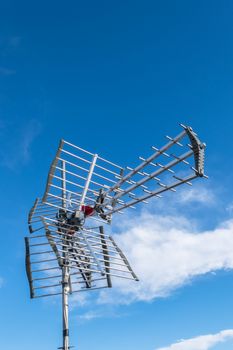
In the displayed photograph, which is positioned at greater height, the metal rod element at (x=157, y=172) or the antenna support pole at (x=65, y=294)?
the metal rod element at (x=157, y=172)

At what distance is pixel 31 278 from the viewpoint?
11.3 metres

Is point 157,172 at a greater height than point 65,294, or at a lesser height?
greater

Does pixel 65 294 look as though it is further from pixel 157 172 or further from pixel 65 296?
pixel 157 172

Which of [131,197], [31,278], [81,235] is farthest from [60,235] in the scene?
Answer: [131,197]

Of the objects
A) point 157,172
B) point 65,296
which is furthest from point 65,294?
point 157,172

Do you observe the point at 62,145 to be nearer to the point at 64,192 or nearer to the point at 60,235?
the point at 64,192

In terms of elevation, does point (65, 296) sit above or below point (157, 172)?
below

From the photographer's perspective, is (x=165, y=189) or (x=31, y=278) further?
(x=31, y=278)

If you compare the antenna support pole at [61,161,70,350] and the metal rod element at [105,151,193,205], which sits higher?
the metal rod element at [105,151,193,205]

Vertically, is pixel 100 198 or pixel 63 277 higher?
pixel 100 198

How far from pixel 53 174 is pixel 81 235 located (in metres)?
2.07

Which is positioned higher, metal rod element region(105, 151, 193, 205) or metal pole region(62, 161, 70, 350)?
metal rod element region(105, 151, 193, 205)

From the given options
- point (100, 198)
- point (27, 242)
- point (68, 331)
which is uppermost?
point (100, 198)

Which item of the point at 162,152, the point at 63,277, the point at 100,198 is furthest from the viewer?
the point at 100,198
